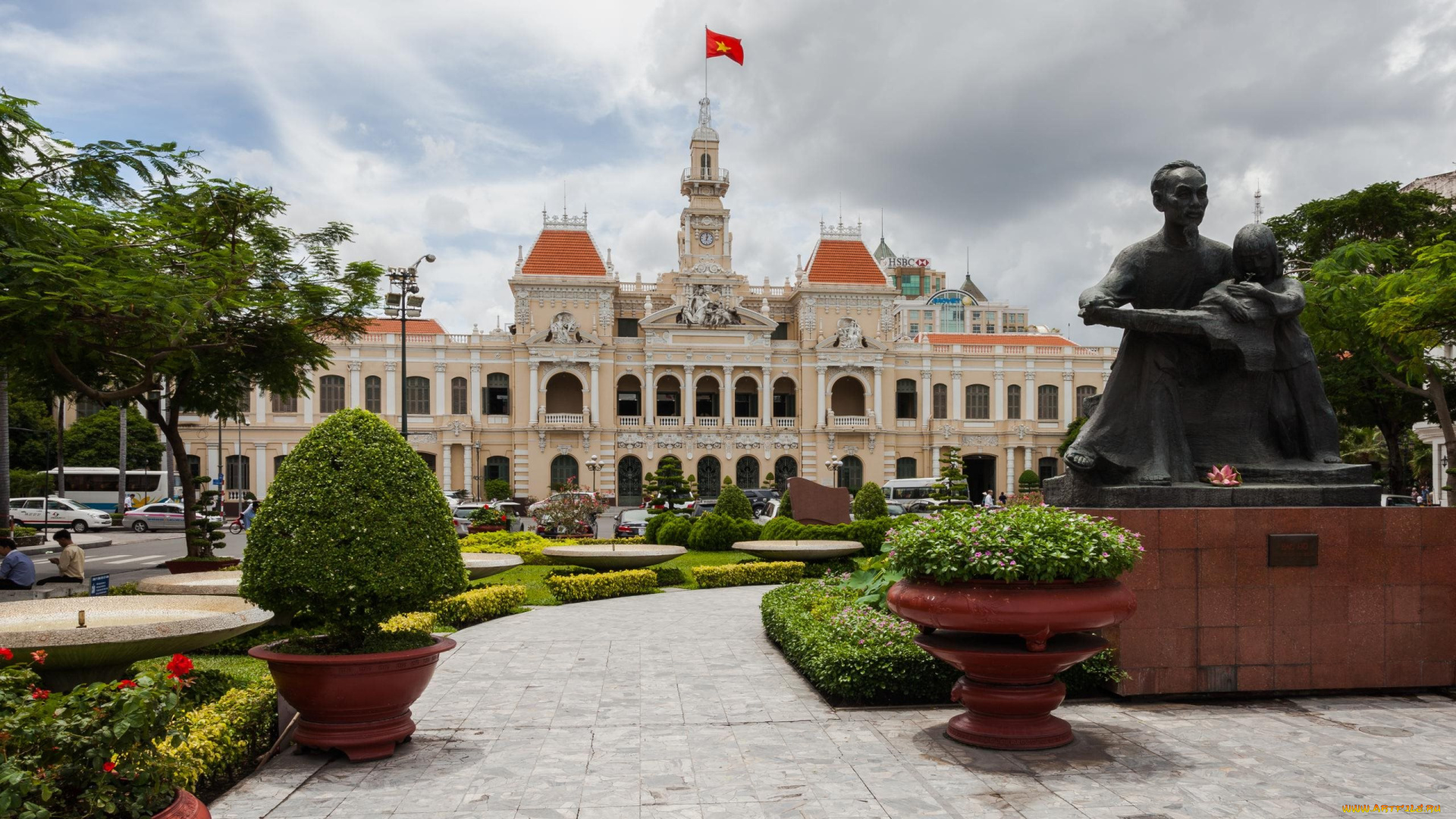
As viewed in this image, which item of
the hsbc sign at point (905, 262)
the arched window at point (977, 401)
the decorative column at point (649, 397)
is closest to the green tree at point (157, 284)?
the decorative column at point (649, 397)

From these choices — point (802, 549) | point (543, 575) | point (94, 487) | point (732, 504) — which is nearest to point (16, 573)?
point (543, 575)

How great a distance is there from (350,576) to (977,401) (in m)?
46.2

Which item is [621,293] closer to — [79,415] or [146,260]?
[79,415]

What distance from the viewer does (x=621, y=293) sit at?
4888 centimetres

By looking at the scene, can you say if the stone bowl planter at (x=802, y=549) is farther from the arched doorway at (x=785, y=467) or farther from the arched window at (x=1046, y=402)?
the arched window at (x=1046, y=402)

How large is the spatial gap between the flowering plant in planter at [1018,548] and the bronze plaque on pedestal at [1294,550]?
1342 mm

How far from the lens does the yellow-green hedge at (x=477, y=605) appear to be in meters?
10.5

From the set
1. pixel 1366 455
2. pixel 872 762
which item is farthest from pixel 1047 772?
pixel 1366 455

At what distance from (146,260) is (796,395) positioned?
3786 centimetres

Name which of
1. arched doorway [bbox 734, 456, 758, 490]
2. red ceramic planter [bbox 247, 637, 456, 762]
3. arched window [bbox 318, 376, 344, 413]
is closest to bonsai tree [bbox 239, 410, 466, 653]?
red ceramic planter [bbox 247, 637, 456, 762]

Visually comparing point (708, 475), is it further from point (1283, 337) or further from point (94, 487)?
point (1283, 337)

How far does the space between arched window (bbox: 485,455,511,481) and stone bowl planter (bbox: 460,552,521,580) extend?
1253 inches

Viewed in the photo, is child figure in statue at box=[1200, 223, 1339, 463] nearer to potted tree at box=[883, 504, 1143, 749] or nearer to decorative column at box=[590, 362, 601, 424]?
potted tree at box=[883, 504, 1143, 749]

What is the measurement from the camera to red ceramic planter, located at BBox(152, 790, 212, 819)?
3.00 metres
